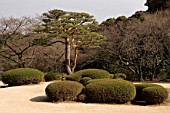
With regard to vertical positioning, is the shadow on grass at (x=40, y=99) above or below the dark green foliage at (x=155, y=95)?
below

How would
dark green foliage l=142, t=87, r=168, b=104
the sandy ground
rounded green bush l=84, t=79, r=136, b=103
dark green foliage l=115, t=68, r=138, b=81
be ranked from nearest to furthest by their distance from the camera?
the sandy ground < dark green foliage l=142, t=87, r=168, b=104 < rounded green bush l=84, t=79, r=136, b=103 < dark green foliage l=115, t=68, r=138, b=81

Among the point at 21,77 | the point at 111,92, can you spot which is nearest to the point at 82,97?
the point at 111,92

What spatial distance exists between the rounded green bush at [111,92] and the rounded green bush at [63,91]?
45 centimetres

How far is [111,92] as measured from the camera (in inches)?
313

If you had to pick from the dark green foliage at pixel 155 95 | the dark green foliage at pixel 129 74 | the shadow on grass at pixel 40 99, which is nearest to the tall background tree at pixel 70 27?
the dark green foliage at pixel 129 74

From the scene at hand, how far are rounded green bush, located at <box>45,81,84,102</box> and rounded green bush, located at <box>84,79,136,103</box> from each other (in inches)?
17.8

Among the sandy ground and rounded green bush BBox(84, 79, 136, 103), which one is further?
rounded green bush BBox(84, 79, 136, 103)

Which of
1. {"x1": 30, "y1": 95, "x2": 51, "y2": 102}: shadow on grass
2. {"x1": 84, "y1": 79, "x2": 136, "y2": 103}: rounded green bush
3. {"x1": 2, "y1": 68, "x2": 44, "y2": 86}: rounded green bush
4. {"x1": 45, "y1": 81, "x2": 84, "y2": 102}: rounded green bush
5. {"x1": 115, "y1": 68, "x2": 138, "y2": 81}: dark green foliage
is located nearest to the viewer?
{"x1": 84, "y1": 79, "x2": 136, "y2": 103}: rounded green bush

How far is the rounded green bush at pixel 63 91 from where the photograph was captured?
26.7 ft

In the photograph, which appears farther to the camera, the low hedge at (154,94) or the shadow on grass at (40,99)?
the shadow on grass at (40,99)

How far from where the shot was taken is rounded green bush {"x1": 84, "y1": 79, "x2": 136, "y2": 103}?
795cm

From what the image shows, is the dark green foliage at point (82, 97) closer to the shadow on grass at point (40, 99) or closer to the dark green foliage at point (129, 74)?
the shadow on grass at point (40, 99)

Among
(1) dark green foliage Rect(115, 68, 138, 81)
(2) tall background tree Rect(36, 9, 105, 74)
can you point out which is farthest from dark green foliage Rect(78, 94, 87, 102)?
(1) dark green foliage Rect(115, 68, 138, 81)

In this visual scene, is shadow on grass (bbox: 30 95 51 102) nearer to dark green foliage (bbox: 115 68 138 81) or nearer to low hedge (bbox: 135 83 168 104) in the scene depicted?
low hedge (bbox: 135 83 168 104)
